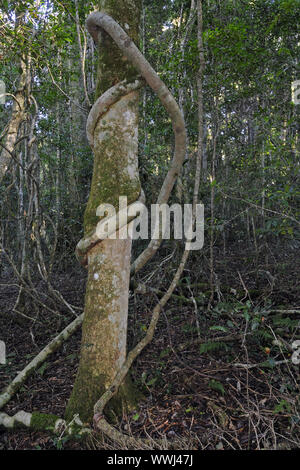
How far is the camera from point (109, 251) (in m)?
1.90

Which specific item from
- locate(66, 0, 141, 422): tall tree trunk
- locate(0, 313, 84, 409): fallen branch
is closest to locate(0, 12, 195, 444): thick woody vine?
locate(66, 0, 141, 422): tall tree trunk

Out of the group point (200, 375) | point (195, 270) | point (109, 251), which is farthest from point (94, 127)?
point (195, 270)

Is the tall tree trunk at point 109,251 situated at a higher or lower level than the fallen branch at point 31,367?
higher

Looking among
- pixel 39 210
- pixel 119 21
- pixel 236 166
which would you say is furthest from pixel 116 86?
pixel 236 166

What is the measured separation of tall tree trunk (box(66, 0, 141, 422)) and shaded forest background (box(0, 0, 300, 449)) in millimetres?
277

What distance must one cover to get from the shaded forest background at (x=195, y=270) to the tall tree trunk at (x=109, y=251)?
10.9 inches

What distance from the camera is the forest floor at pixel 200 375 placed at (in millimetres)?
1814

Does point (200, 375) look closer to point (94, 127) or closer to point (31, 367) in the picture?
point (31, 367)

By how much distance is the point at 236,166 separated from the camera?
5688 mm

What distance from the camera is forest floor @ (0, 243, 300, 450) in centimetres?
181

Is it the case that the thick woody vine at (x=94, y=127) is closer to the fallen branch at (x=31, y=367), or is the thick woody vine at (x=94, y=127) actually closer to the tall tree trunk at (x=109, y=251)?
the tall tree trunk at (x=109, y=251)

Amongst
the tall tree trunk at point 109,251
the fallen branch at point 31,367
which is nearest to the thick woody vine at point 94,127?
the tall tree trunk at point 109,251

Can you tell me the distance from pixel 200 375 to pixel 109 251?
113cm

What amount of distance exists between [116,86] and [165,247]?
2698 millimetres
